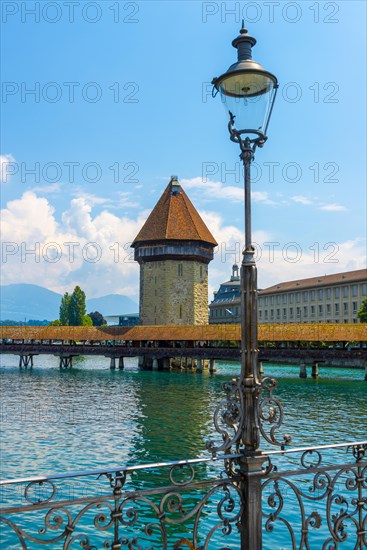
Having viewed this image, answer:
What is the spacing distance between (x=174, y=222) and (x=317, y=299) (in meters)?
30.7

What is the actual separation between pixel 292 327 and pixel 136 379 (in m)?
11.5

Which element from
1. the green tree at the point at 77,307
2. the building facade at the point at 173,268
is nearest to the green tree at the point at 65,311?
the green tree at the point at 77,307

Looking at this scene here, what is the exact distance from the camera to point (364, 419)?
16.3 meters

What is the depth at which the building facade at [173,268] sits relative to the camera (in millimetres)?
43281

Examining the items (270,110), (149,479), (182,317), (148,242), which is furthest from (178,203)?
(270,110)

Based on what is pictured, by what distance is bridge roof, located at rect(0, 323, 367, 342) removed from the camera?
33.9 metres

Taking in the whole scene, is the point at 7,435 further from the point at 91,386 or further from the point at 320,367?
the point at 320,367

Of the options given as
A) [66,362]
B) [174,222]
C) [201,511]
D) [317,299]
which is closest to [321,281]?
[317,299]

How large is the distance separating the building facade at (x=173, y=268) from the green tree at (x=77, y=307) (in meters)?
21.8

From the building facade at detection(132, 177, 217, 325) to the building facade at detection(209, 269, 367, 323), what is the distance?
2396 centimetres

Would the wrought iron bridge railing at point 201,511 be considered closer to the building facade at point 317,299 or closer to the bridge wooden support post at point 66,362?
the bridge wooden support post at point 66,362

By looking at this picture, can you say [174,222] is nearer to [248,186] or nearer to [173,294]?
[173,294]

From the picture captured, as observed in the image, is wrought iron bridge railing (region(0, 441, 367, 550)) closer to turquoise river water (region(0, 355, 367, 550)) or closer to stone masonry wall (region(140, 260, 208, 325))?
turquoise river water (region(0, 355, 367, 550))

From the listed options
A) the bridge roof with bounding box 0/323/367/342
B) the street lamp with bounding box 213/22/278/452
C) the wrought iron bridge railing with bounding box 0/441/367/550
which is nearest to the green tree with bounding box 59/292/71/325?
the bridge roof with bounding box 0/323/367/342
